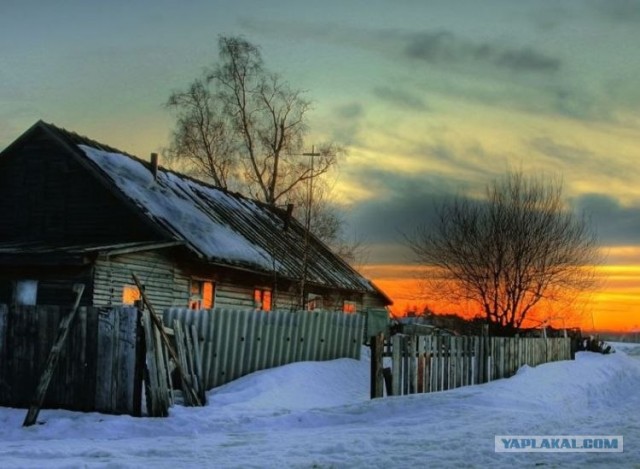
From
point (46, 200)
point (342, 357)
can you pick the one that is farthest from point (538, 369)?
point (46, 200)

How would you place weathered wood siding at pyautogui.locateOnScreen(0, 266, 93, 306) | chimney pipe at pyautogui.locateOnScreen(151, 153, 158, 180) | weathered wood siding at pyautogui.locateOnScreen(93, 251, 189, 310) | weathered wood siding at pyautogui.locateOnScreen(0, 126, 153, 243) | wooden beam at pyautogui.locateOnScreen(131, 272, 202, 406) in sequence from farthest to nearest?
chimney pipe at pyautogui.locateOnScreen(151, 153, 158, 180)
weathered wood siding at pyautogui.locateOnScreen(0, 126, 153, 243)
weathered wood siding at pyautogui.locateOnScreen(93, 251, 189, 310)
weathered wood siding at pyautogui.locateOnScreen(0, 266, 93, 306)
wooden beam at pyautogui.locateOnScreen(131, 272, 202, 406)

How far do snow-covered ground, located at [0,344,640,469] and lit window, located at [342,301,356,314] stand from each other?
16.5 metres

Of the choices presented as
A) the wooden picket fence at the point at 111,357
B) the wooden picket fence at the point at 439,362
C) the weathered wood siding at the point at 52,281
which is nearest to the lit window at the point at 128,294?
the weathered wood siding at the point at 52,281

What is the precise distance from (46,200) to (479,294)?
17157mm

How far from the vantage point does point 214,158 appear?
145 feet

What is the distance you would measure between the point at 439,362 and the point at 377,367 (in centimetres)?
192

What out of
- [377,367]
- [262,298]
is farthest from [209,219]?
[377,367]

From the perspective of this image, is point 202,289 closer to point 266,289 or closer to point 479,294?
point 266,289

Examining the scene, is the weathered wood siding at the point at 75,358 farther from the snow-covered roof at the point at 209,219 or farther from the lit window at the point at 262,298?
the lit window at the point at 262,298

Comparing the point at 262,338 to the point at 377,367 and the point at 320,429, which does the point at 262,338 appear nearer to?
the point at 377,367

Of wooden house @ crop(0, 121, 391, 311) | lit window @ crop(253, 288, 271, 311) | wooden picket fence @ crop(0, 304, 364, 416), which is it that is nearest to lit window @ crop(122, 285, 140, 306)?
wooden house @ crop(0, 121, 391, 311)

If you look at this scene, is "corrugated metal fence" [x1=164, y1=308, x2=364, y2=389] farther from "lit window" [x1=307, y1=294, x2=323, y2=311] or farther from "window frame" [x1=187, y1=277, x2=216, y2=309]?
"lit window" [x1=307, y1=294, x2=323, y2=311]

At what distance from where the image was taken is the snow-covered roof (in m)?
23.1

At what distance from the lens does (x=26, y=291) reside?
20.8 m
